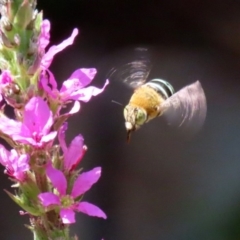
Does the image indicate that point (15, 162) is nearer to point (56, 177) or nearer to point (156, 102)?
point (56, 177)

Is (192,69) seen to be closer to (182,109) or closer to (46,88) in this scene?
(182,109)

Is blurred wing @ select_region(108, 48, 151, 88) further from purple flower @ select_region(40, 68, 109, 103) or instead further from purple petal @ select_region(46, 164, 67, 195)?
purple petal @ select_region(46, 164, 67, 195)

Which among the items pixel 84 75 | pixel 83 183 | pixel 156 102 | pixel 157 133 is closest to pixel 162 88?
pixel 156 102

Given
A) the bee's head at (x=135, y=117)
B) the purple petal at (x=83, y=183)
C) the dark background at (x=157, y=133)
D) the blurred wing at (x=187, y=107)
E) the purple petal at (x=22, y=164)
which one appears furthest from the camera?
the dark background at (x=157, y=133)

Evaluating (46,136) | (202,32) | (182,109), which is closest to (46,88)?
(46,136)

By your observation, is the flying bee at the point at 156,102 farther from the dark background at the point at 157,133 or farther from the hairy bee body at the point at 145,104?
the dark background at the point at 157,133

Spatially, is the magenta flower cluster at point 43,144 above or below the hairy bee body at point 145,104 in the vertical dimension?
below

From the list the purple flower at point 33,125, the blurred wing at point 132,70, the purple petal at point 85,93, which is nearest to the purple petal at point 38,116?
the purple flower at point 33,125

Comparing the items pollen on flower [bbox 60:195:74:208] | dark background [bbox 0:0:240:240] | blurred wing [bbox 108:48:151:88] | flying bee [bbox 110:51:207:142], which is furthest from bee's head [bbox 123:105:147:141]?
dark background [bbox 0:0:240:240]
